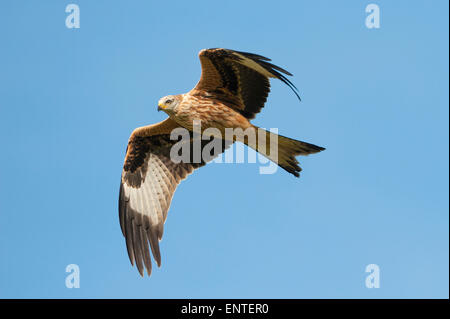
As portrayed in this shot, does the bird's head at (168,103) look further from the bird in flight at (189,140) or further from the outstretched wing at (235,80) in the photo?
the outstretched wing at (235,80)

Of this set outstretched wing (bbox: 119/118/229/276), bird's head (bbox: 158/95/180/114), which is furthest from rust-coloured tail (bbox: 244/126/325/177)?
outstretched wing (bbox: 119/118/229/276)

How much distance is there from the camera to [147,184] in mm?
10633

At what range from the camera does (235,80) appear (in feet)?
30.3

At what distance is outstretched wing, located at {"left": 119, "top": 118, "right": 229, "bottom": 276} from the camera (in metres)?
10.1

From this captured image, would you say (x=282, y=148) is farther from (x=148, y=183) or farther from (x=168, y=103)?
(x=148, y=183)

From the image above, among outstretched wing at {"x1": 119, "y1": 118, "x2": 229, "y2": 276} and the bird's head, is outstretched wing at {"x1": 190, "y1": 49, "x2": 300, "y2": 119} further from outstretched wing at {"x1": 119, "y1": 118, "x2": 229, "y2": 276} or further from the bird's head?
outstretched wing at {"x1": 119, "y1": 118, "x2": 229, "y2": 276}

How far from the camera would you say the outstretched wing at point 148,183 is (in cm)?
1012

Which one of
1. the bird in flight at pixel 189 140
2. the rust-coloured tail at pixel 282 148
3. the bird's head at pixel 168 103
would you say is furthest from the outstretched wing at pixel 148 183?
the rust-coloured tail at pixel 282 148

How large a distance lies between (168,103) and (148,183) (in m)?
2.11

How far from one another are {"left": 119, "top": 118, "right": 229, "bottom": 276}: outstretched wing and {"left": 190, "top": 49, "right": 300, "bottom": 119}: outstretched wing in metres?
1.08

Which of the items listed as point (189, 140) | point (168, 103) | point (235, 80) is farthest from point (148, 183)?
point (235, 80)
